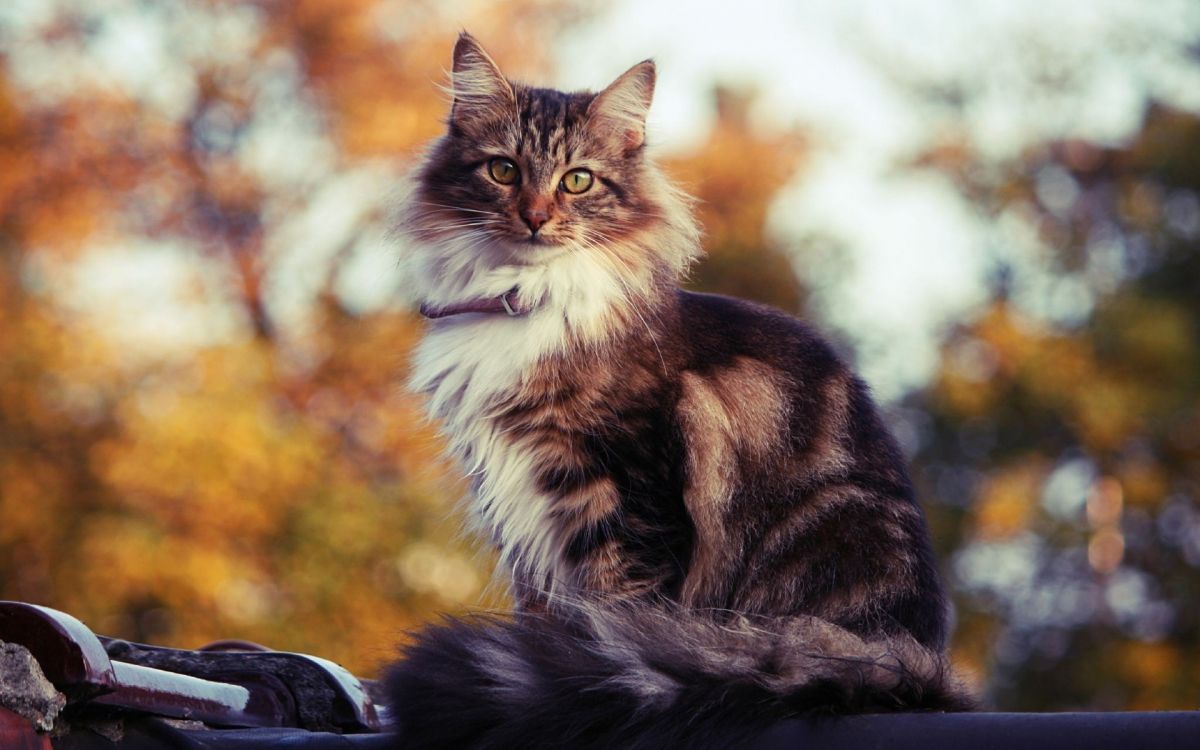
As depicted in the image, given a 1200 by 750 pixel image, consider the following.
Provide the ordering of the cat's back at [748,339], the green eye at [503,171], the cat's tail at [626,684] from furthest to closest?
the green eye at [503,171] < the cat's back at [748,339] < the cat's tail at [626,684]

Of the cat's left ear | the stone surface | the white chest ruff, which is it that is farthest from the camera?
the cat's left ear

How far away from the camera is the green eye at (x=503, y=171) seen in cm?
289

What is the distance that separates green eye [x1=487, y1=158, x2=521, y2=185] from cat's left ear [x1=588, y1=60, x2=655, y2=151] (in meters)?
0.24

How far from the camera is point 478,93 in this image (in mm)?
3070

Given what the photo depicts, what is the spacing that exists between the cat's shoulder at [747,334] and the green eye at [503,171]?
1.45 feet

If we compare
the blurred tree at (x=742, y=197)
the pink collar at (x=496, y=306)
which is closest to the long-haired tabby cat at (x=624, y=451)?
the pink collar at (x=496, y=306)

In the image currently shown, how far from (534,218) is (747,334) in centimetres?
50

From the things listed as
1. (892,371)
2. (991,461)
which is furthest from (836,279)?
(991,461)

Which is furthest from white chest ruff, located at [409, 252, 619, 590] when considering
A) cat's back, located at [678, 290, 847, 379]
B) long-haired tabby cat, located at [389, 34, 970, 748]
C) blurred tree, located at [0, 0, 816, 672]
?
blurred tree, located at [0, 0, 816, 672]

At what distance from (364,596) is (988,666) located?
5179 millimetres

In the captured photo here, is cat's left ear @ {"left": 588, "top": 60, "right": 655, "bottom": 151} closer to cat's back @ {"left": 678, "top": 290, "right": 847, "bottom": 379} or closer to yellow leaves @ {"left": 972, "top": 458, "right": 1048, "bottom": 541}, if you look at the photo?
cat's back @ {"left": 678, "top": 290, "right": 847, "bottom": 379}

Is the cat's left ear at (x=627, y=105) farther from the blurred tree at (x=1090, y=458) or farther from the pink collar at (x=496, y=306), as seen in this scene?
the blurred tree at (x=1090, y=458)

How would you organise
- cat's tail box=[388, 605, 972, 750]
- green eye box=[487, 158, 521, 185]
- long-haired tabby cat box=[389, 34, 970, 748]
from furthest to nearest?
green eye box=[487, 158, 521, 185] → long-haired tabby cat box=[389, 34, 970, 748] → cat's tail box=[388, 605, 972, 750]

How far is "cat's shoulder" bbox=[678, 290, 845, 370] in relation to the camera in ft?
8.96
